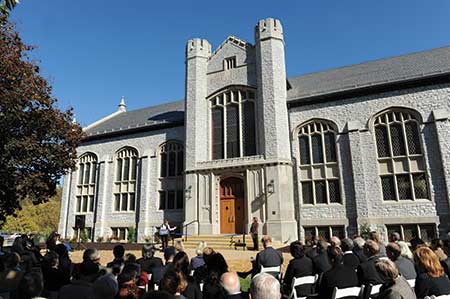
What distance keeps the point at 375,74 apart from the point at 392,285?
65.6ft

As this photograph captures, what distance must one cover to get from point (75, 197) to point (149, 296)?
94.5 ft

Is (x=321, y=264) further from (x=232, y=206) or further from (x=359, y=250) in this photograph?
(x=232, y=206)

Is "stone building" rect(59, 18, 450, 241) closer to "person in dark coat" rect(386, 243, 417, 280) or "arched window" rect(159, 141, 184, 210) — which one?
"arched window" rect(159, 141, 184, 210)

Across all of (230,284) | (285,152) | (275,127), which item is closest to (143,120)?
(275,127)

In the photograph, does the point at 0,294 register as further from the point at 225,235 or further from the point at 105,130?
the point at 105,130

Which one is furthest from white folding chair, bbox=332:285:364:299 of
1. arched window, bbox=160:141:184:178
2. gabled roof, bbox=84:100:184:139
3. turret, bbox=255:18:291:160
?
gabled roof, bbox=84:100:184:139

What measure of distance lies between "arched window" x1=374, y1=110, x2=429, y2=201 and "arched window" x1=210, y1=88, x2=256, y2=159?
7.73 meters

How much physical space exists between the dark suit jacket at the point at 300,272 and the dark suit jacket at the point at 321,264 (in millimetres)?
148

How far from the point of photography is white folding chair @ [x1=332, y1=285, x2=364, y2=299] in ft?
16.3

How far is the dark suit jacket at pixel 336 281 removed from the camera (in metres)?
5.05

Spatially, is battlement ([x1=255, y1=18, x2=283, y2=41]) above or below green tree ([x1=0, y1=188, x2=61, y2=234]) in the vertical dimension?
above

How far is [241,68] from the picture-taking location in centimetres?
2238

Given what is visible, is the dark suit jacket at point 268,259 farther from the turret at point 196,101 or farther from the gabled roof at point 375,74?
the gabled roof at point 375,74

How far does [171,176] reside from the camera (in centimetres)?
2430
